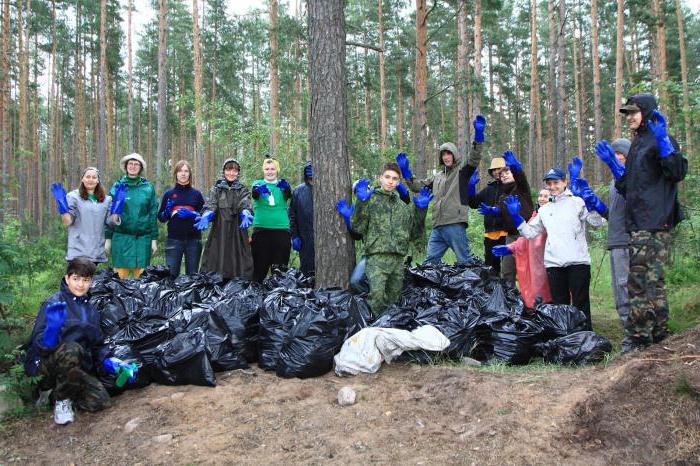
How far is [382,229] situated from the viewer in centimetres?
465

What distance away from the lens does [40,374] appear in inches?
138

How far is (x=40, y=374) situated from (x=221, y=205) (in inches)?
101

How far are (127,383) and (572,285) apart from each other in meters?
3.78

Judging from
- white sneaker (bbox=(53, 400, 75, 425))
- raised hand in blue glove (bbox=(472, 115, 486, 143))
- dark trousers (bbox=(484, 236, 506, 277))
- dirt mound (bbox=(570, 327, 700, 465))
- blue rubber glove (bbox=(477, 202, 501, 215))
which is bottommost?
white sneaker (bbox=(53, 400, 75, 425))

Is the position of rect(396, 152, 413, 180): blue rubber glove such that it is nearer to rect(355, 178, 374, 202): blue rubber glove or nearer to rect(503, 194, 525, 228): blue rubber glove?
rect(355, 178, 374, 202): blue rubber glove

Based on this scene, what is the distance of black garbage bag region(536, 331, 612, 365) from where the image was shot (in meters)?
3.85

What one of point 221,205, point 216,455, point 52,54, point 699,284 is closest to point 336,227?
point 221,205

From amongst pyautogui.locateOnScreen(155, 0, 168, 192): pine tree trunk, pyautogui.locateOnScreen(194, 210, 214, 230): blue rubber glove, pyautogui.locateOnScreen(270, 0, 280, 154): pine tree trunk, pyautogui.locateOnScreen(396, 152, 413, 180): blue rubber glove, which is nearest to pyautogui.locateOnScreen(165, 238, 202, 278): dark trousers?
pyautogui.locateOnScreen(194, 210, 214, 230): blue rubber glove

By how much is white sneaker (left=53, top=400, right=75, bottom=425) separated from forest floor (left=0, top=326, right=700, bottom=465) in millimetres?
51

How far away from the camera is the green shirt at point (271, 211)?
5742 millimetres

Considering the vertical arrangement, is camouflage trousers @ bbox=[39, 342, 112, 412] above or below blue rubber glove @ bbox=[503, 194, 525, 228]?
below

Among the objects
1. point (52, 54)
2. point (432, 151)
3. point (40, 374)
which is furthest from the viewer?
point (432, 151)

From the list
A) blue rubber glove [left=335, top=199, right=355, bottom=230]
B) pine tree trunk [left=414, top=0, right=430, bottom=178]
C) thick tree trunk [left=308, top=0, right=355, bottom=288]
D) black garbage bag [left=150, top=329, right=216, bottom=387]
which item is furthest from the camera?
pine tree trunk [left=414, top=0, right=430, bottom=178]

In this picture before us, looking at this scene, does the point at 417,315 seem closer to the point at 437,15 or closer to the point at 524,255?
the point at 524,255
